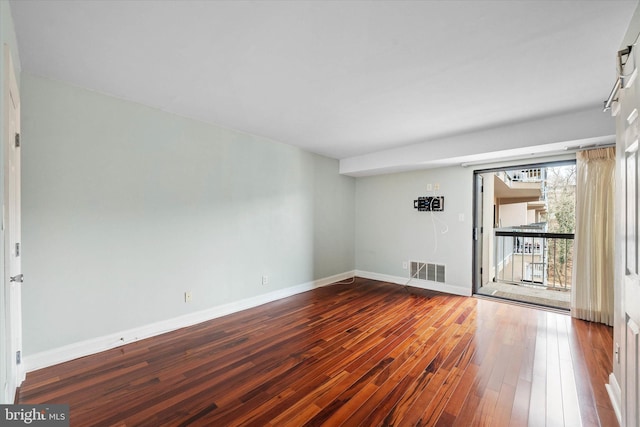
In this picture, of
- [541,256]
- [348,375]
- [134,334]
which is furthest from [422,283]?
[134,334]

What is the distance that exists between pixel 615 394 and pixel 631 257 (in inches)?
45.2

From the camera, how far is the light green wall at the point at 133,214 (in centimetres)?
222

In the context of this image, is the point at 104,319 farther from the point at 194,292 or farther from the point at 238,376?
the point at 238,376

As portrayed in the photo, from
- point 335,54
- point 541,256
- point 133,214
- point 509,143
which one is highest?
point 335,54

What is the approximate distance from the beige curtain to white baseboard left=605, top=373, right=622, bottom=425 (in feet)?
5.50

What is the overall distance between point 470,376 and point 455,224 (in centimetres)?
271

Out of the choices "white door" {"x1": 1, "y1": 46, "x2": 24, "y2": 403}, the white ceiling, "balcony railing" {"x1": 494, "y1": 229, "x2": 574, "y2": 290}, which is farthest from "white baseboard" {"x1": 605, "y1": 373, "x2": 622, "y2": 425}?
"white door" {"x1": 1, "y1": 46, "x2": 24, "y2": 403}

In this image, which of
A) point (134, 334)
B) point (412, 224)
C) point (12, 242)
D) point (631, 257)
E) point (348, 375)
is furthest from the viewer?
point (412, 224)

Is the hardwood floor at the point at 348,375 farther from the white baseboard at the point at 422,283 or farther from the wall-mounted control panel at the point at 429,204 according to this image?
the wall-mounted control panel at the point at 429,204

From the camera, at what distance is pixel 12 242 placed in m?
1.70

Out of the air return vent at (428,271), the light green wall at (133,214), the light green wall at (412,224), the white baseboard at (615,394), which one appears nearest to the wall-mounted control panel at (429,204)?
the light green wall at (412,224)

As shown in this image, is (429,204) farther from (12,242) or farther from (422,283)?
(12,242)

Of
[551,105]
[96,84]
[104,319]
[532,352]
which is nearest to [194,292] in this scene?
[104,319]

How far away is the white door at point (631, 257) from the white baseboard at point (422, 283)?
2830 mm
